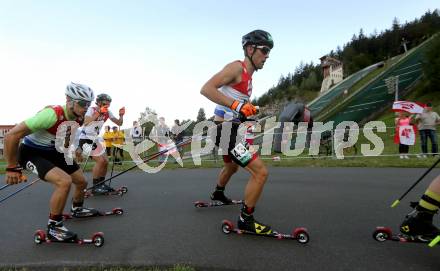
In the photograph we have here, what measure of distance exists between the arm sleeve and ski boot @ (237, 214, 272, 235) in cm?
250

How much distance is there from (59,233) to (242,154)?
232 cm

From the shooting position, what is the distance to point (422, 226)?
125 inches

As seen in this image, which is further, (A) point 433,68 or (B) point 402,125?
(A) point 433,68

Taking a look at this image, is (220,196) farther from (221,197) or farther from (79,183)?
(79,183)

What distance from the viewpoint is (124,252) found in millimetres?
3541

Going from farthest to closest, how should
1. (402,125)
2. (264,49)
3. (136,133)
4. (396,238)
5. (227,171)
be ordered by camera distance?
(136,133), (402,125), (227,171), (264,49), (396,238)

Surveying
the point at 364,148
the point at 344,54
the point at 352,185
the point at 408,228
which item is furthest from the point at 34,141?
the point at 344,54

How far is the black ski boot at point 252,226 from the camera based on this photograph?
3.82 m

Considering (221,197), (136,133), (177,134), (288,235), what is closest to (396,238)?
(288,235)

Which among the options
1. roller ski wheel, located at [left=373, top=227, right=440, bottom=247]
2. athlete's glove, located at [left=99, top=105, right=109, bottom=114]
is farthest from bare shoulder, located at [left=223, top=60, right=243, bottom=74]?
athlete's glove, located at [left=99, top=105, right=109, bottom=114]

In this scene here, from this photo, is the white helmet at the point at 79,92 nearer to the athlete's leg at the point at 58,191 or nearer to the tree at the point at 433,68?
the athlete's leg at the point at 58,191

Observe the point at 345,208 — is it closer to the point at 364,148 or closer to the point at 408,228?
the point at 408,228

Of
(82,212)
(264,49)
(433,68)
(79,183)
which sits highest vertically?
(433,68)

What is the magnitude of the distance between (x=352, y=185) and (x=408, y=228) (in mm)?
3912
